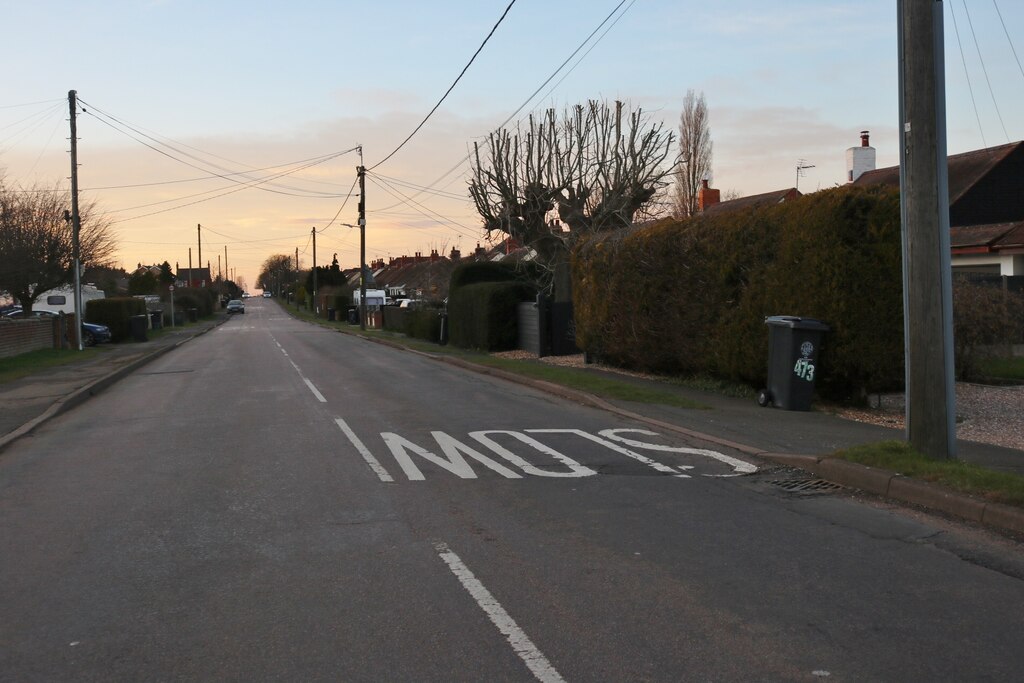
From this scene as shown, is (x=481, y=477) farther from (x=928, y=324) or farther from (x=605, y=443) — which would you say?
(x=928, y=324)

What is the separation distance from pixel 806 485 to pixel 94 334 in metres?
35.7

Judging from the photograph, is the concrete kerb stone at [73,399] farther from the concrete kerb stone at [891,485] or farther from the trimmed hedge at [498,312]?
the trimmed hedge at [498,312]

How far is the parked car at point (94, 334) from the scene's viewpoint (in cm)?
3791

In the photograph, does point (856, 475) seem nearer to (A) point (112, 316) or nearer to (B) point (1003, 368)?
(B) point (1003, 368)

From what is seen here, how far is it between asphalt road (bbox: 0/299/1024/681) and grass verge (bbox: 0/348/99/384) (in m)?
13.1

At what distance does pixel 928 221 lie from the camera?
8.35 meters

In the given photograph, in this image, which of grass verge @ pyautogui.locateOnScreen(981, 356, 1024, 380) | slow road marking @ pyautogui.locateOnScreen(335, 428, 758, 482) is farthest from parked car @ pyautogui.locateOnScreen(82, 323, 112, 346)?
grass verge @ pyautogui.locateOnScreen(981, 356, 1024, 380)

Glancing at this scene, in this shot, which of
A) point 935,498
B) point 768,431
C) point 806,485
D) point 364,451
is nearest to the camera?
point 935,498

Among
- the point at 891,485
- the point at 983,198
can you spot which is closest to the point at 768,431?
the point at 891,485

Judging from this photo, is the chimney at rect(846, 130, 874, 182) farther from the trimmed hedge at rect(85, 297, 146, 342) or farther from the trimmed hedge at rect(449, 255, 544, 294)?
the trimmed hedge at rect(85, 297, 146, 342)

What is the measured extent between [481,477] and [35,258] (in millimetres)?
36171

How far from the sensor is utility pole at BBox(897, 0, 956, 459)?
27.3 ft

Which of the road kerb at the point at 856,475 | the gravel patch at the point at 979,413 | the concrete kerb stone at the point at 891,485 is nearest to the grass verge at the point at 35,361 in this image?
the concrete kerb stone at the point at 891,485

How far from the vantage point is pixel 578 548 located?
637 centimetres
